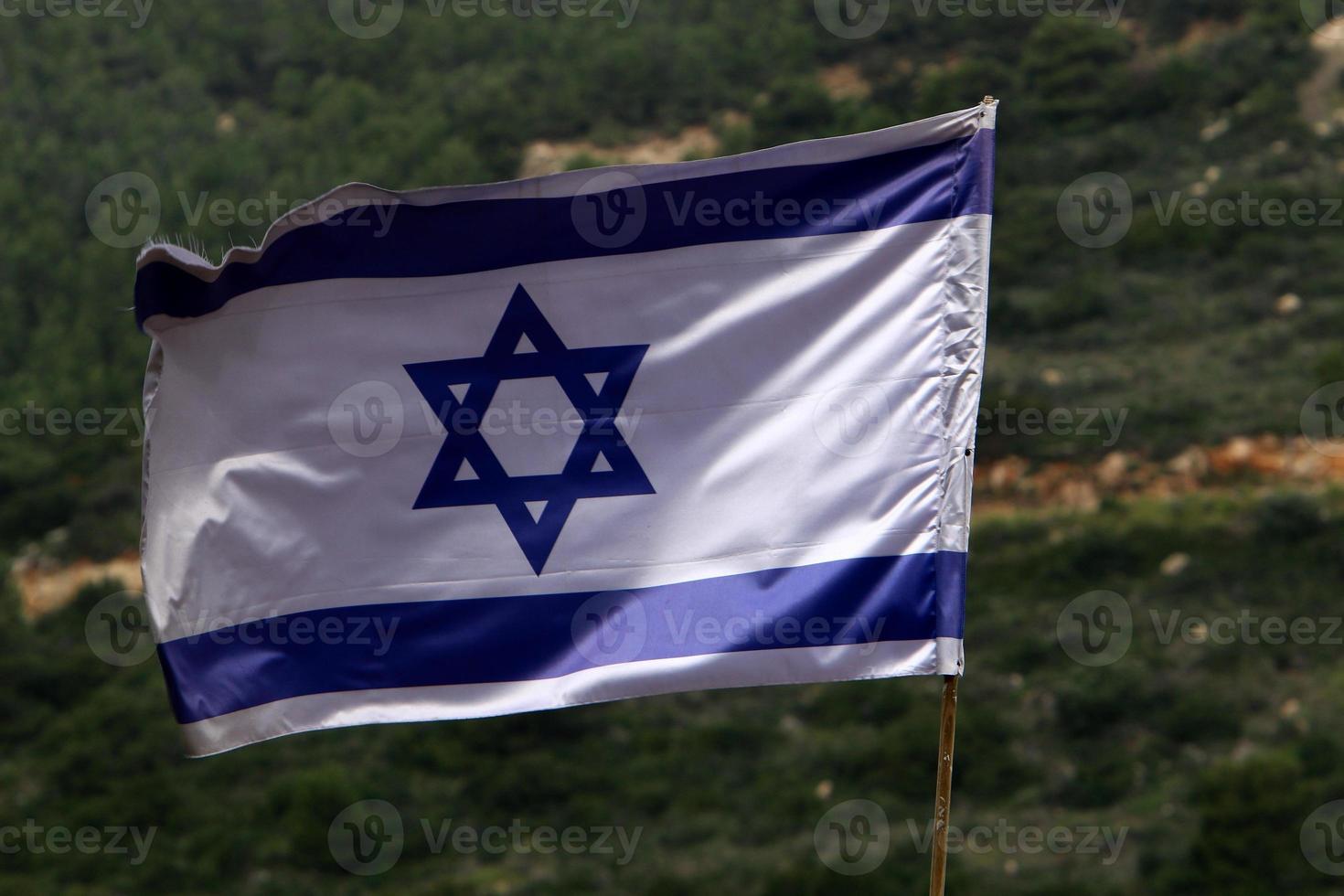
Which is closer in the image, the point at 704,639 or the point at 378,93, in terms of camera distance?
the point at 704,639

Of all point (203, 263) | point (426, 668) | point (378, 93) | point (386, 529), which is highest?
point (378, 93)

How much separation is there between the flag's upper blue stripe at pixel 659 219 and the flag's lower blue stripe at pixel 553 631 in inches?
42.6

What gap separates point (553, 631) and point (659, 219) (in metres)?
1.34

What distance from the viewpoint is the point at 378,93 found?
1417 inches

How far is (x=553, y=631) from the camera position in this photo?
498 centimetres

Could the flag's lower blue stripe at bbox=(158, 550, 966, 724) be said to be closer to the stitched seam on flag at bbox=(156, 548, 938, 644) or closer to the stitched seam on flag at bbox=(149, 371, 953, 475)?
the stitched seam on flag at bbox=(156, 548, 938, 644)

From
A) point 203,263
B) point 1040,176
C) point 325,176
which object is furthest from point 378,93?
point 203,263

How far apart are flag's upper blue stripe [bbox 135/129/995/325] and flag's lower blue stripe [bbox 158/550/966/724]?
3.55 ft

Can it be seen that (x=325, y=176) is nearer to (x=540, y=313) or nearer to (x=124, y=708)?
(x=124, y=708)

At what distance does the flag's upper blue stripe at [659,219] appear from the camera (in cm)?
491

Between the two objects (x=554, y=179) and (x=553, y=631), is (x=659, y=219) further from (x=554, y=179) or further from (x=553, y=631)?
(x=553, y=631)

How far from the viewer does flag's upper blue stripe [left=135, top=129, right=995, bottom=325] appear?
4914 millimetres

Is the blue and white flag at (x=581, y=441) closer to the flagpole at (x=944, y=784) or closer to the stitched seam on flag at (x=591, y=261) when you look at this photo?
the stitched seam on flag at (x=591, y=261)

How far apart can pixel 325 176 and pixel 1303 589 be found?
19.9 metres
